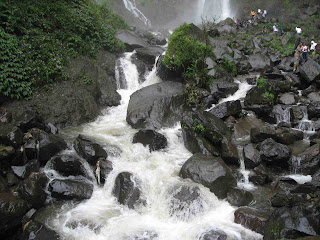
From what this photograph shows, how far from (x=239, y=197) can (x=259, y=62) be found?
13082 mm

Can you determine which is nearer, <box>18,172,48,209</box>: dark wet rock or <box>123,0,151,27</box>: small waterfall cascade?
<box>18,172,48,209</box>: dark wet rock

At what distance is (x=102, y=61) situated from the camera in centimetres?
1752

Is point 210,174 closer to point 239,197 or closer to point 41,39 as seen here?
point 239,197

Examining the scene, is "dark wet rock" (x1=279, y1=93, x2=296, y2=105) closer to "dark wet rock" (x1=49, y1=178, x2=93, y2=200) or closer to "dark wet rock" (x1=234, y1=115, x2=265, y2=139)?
"dark wet rock" (x1=234, y1=115, x2=265, y2=139)

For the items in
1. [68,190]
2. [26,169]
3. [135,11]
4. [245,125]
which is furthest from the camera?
[135,11]

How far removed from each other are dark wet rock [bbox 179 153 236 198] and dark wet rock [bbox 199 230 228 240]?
1.63 m

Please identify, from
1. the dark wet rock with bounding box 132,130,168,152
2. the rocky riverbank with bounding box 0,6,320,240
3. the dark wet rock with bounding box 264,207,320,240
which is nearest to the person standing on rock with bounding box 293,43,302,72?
the rocky riverbank with bounding box 0,6,320,240

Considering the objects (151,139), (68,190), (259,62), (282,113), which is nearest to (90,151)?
(68,190)

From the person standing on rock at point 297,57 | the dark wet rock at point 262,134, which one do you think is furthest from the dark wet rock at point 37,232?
the person standing on rock at point 297,57

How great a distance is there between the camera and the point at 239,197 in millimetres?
A: 8109

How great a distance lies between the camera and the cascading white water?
23.4ft

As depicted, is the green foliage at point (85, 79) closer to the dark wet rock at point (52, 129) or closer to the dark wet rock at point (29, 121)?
the dark wet rock at point (52, 129)

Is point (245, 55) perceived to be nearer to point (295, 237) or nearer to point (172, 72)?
point (172, 72)

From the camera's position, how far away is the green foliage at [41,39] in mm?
12281
